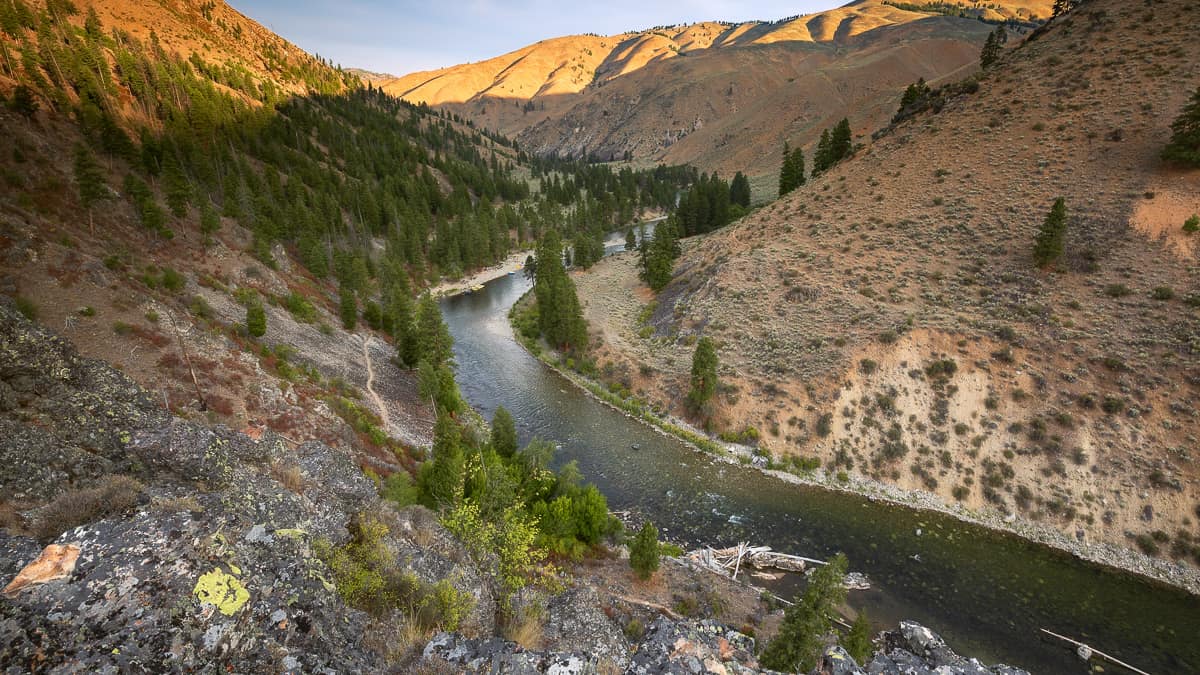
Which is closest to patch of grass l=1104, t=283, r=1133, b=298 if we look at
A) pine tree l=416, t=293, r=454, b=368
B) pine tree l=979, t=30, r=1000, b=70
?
pine tree l=979, t=30, r=1000, b=70

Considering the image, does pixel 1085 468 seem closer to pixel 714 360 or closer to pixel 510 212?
pixel 714 360

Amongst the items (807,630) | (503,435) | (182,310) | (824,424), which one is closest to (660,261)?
(824,424)

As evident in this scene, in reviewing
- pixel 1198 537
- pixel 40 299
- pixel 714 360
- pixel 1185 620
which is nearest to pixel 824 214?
pixel 714 360

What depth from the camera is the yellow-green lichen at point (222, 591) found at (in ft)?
26.5

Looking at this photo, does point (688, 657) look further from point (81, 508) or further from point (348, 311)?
point (348, 311)

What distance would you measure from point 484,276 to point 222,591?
3636 inches

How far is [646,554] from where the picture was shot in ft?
82.0

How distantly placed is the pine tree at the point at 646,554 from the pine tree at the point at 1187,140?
61253 mm

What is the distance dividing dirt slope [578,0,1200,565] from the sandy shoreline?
3493cm

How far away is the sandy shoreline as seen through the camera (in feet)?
286

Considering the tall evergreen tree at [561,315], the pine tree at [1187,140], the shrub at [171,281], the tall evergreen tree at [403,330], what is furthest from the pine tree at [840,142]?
the shrub at [171,281]

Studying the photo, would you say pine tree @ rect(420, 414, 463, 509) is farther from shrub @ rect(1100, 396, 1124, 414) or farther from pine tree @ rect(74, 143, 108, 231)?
shrub @ rect(1100, 396, 1124, 414)

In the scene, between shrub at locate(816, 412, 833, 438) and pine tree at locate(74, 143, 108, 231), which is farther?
pine tree at locate(74, 143, 108, 231)

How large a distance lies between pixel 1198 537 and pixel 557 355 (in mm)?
52284
